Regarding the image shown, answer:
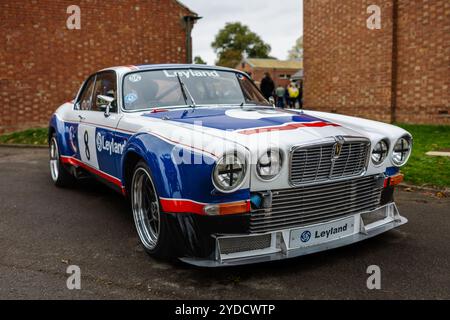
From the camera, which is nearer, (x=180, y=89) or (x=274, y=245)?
(x=274, y=245)

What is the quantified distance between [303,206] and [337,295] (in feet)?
1.97

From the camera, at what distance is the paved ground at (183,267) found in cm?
283

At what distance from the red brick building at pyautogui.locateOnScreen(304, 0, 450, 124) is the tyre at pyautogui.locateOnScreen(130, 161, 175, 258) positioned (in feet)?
29.7

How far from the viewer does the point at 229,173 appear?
283 cm

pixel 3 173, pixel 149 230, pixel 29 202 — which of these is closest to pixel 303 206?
pixel 149 230

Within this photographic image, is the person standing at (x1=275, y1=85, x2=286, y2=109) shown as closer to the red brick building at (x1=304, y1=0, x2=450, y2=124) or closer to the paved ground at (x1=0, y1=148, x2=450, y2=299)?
the red brick building at (x1=304, y1=0, x2=450, y2=124)

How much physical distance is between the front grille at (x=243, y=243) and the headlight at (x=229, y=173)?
1.08ft

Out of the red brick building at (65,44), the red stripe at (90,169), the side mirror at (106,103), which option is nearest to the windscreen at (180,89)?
the side mirror at (106,103)

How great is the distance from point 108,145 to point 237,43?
74730mm

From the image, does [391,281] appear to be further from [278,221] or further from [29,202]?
[29,202]

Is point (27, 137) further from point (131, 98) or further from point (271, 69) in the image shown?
point (271, 69)

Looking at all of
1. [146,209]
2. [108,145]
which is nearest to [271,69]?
[108,145]

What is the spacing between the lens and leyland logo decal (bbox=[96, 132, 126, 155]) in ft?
12.8

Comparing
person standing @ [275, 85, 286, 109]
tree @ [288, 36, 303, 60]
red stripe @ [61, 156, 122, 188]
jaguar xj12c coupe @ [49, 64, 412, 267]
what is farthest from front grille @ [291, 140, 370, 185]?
tree @ [288, 36, 303, 60]
